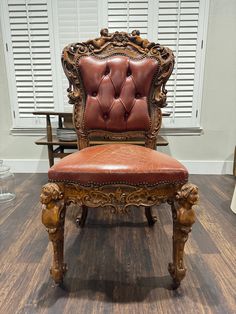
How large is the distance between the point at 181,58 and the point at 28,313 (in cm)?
225

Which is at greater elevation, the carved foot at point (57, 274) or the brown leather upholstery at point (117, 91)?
the brown leather upholstery at point (117, 91)

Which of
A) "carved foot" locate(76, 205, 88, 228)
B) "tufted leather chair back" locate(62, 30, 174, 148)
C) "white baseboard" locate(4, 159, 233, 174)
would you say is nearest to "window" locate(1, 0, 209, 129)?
"white baseboard" locate(4, 159, 233, 174)

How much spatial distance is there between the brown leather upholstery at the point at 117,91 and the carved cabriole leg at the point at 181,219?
504 millimetres

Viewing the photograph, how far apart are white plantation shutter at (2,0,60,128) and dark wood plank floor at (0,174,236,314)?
113cm

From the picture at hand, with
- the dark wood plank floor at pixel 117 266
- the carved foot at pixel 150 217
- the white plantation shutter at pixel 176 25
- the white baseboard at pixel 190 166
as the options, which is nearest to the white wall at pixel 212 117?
the white baseboard at pixel 190 166

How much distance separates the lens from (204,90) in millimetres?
2295

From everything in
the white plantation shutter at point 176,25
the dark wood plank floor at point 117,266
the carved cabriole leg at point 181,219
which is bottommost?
the dark wood plank floor at point 117,266

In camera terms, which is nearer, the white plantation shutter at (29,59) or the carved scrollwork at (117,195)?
the carved scrollwork at (117,195)

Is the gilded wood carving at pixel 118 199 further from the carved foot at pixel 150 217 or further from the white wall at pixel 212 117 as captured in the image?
the white wall at pixel 212 117

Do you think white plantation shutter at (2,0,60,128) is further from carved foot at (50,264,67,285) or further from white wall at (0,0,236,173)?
carved foot at (50,264,67,285)

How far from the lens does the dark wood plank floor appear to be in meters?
0.89

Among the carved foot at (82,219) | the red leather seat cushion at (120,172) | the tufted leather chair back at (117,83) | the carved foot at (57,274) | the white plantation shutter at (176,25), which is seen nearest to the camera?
the red leather seat cushion at (120,172)

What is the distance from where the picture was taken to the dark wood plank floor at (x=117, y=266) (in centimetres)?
89

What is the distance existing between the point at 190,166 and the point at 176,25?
1392 millimetres
